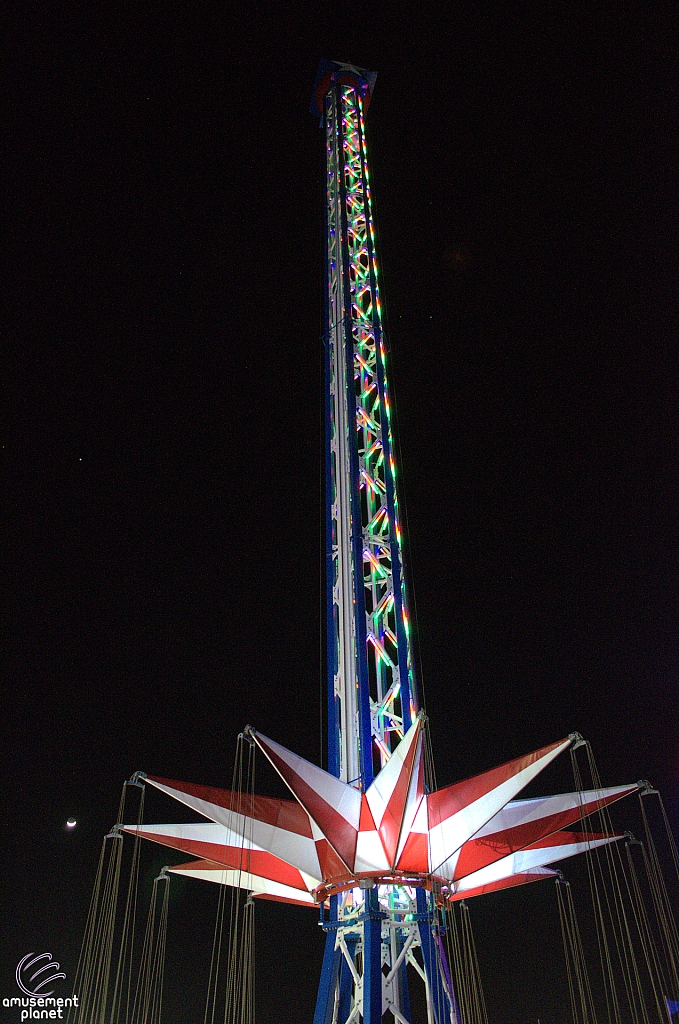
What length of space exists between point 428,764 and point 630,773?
26.6 feet

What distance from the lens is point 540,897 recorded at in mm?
13094

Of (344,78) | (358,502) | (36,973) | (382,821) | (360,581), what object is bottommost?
(36,973)

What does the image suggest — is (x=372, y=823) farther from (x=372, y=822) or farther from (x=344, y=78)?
(x=344, y=78)

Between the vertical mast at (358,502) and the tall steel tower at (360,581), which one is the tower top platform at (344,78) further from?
the vertical mast at (358,502)

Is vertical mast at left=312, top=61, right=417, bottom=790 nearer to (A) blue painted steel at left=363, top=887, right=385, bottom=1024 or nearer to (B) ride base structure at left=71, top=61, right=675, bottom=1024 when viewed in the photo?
(B) ride base structure at left=71, top=61, right=675, bottom=1024

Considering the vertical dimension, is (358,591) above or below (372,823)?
above

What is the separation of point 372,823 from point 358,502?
3.66 m

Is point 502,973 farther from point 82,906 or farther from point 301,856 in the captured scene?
point 301,856

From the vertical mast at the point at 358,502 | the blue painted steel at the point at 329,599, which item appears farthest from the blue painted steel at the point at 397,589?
the blue painted steel at the point at 329,599

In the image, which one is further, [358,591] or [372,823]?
[358,591]

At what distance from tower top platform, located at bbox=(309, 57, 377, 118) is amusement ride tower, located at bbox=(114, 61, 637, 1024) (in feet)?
22.5

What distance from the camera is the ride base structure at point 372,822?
6242 millimetres

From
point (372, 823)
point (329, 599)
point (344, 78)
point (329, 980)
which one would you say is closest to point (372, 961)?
point (329, 980)

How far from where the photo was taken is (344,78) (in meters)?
13.1
